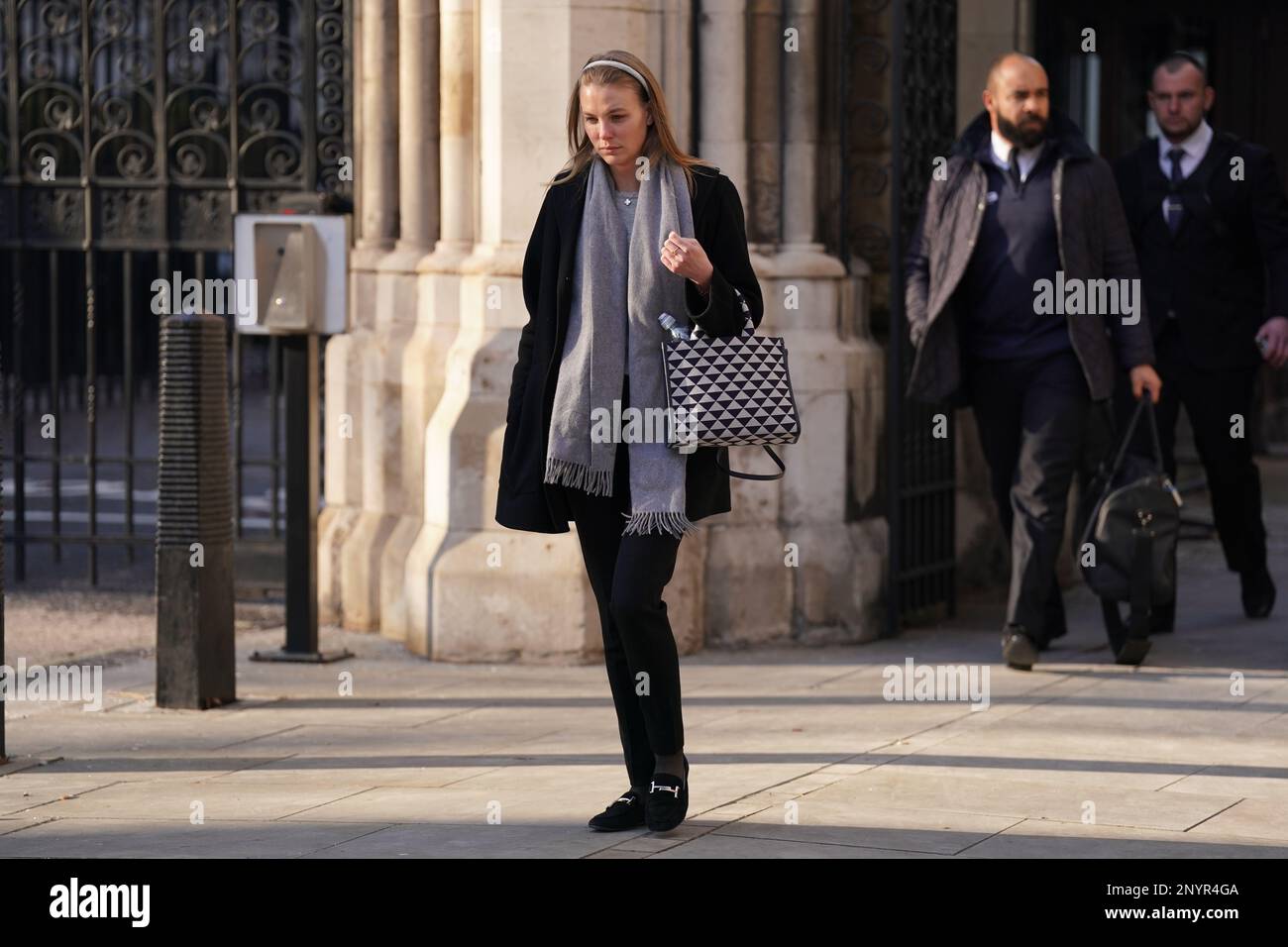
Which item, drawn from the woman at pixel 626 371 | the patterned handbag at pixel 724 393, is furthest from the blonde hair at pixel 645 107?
the patterned handbag at pixel 724 393

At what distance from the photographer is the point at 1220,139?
28.2ft

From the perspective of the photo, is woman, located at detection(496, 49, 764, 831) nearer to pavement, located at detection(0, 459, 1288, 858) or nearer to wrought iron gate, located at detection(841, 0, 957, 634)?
pavement, located at detection(0, 459, 1288, 858)

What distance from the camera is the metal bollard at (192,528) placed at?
7.26m

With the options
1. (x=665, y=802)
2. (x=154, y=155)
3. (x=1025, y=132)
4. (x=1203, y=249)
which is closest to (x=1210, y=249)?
(x=1203, y=249)

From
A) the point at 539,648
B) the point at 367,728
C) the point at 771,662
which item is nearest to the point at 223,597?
the point at 367,728

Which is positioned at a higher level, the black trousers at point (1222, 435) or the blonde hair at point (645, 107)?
the blonde hair at point (645, 107)

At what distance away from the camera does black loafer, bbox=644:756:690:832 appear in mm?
5293

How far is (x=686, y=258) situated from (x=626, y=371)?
360 millimetres

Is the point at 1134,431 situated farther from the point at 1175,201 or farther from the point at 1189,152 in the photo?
the point at 1189,152

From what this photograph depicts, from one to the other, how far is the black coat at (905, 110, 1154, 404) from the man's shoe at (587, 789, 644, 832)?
289 cm

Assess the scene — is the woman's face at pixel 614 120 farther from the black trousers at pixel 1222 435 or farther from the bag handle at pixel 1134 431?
the black trousers at pixel 1222 435

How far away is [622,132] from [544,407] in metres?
0.66

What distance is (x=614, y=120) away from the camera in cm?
525

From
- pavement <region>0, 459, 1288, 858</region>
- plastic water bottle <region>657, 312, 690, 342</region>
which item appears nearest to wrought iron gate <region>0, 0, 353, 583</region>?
pavement <region>0, 459, 1288, 858</region>
